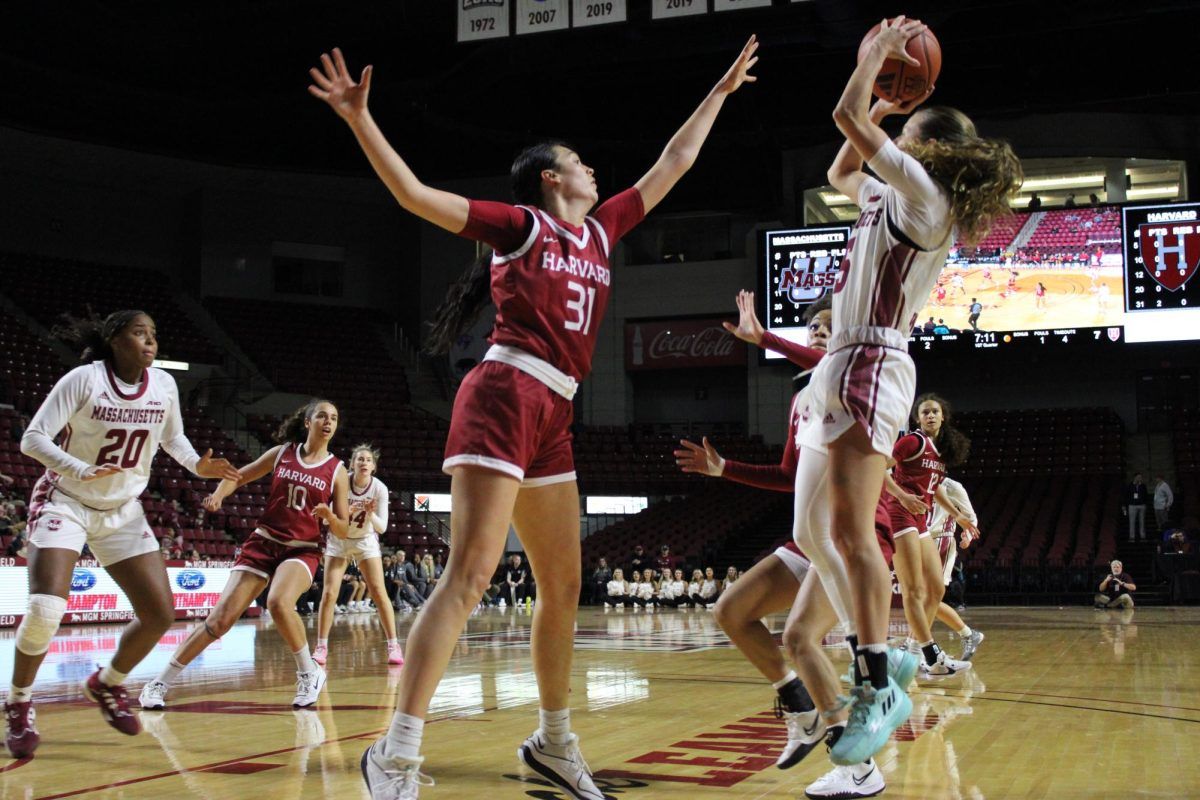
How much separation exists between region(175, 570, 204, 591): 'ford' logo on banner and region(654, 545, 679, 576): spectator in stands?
844 centimetres

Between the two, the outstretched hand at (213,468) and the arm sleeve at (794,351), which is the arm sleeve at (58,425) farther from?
the arm sleeve at (794,351)

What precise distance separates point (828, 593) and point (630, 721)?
180 centimetres

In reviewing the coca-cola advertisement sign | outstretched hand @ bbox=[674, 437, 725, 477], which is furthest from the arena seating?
outstretched hand @ bbox=[674, 437, 725, 477]

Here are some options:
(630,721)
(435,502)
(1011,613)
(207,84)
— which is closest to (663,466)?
(435,502)

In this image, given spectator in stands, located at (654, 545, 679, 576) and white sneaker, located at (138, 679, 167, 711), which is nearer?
white sneaker, located at (138, 679, 167, 711)

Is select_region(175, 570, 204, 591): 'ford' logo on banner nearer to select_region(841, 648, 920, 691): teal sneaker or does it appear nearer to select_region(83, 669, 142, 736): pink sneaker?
select_region(83, 669, 142, 736): pink sneaker

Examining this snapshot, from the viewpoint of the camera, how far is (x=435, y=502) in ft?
89.9

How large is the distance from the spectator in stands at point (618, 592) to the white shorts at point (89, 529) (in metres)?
16.2

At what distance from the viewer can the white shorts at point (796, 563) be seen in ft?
14.3

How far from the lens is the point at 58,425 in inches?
194

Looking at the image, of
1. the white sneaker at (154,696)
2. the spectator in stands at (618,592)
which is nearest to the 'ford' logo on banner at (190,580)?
the spectator in stands at (618,592)

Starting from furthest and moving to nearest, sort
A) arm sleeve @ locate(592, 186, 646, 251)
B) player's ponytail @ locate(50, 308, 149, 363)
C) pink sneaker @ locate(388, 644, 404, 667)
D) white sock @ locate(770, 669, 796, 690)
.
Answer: pink sneaker @ locate(388, 644, 404, 667), player's ponytail @ locate(50, 308, 149, 363), white sock @ locate(770, 669, 796, 690), arm sleeve @ locate(592, 186, 646, 251)

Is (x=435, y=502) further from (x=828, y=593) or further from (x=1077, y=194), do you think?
(x=828, y=593)

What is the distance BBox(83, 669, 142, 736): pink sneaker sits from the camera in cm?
479
